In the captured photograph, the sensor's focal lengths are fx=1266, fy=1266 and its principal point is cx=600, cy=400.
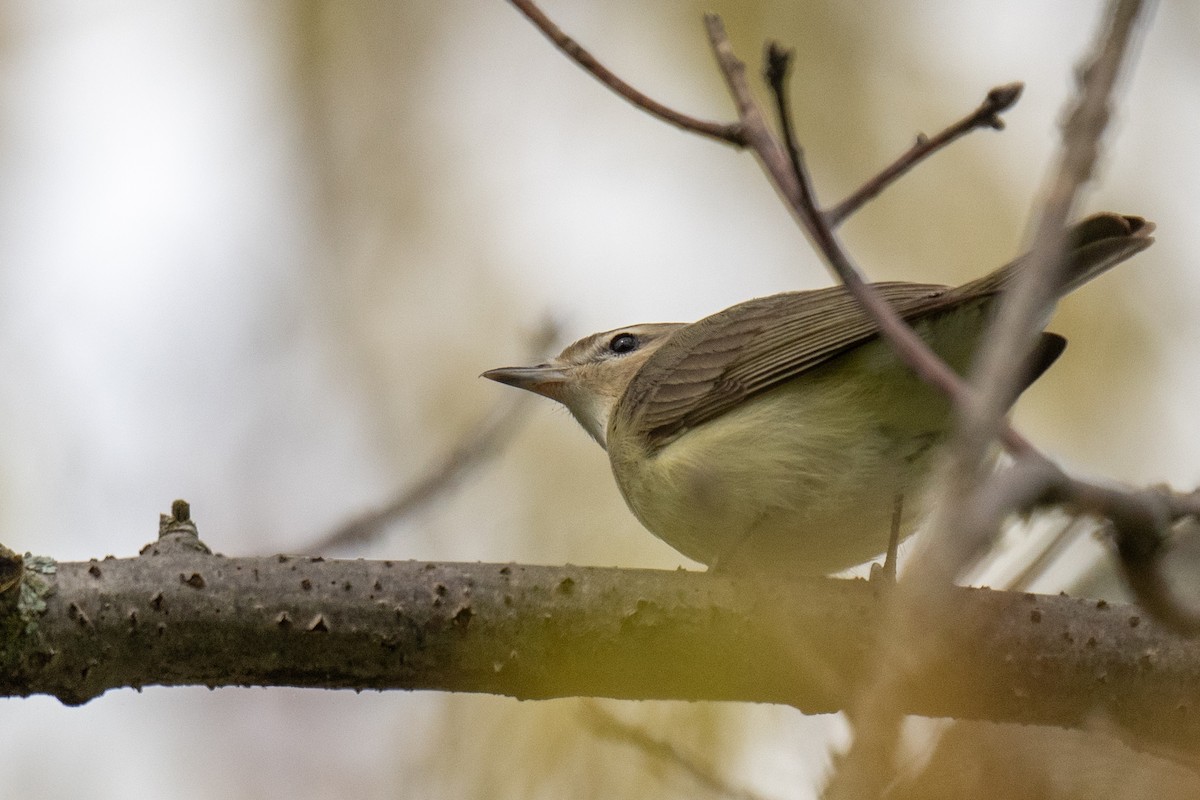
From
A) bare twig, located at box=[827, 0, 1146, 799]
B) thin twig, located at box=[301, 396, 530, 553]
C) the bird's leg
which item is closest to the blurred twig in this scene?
thin twig, located at box=[301, 396, 530, 553]

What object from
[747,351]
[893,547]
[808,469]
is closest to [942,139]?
[808,469]

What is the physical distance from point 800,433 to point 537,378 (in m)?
1.93

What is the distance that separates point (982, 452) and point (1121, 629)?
227cm

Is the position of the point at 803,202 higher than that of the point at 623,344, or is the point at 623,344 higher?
the point at 623,344

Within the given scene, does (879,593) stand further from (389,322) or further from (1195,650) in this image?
(389,322)

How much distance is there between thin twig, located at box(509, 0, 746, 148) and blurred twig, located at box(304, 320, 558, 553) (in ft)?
6.71

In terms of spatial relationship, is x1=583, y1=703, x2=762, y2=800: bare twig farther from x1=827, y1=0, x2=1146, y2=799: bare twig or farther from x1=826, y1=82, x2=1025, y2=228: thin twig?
x1=827, y1=0, x2=1146, y2=799: bare twig

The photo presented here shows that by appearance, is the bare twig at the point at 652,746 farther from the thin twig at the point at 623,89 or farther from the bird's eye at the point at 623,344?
the bird's eye at the point at 623,344

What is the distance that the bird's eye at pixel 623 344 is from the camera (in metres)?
6.23

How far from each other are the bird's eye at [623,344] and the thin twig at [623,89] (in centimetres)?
A: 392

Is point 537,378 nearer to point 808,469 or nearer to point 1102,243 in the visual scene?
point 808,469

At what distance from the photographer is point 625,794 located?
312cm

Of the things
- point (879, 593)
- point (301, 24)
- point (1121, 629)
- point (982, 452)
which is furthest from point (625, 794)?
point (301, 24)

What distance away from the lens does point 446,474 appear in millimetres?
4422
